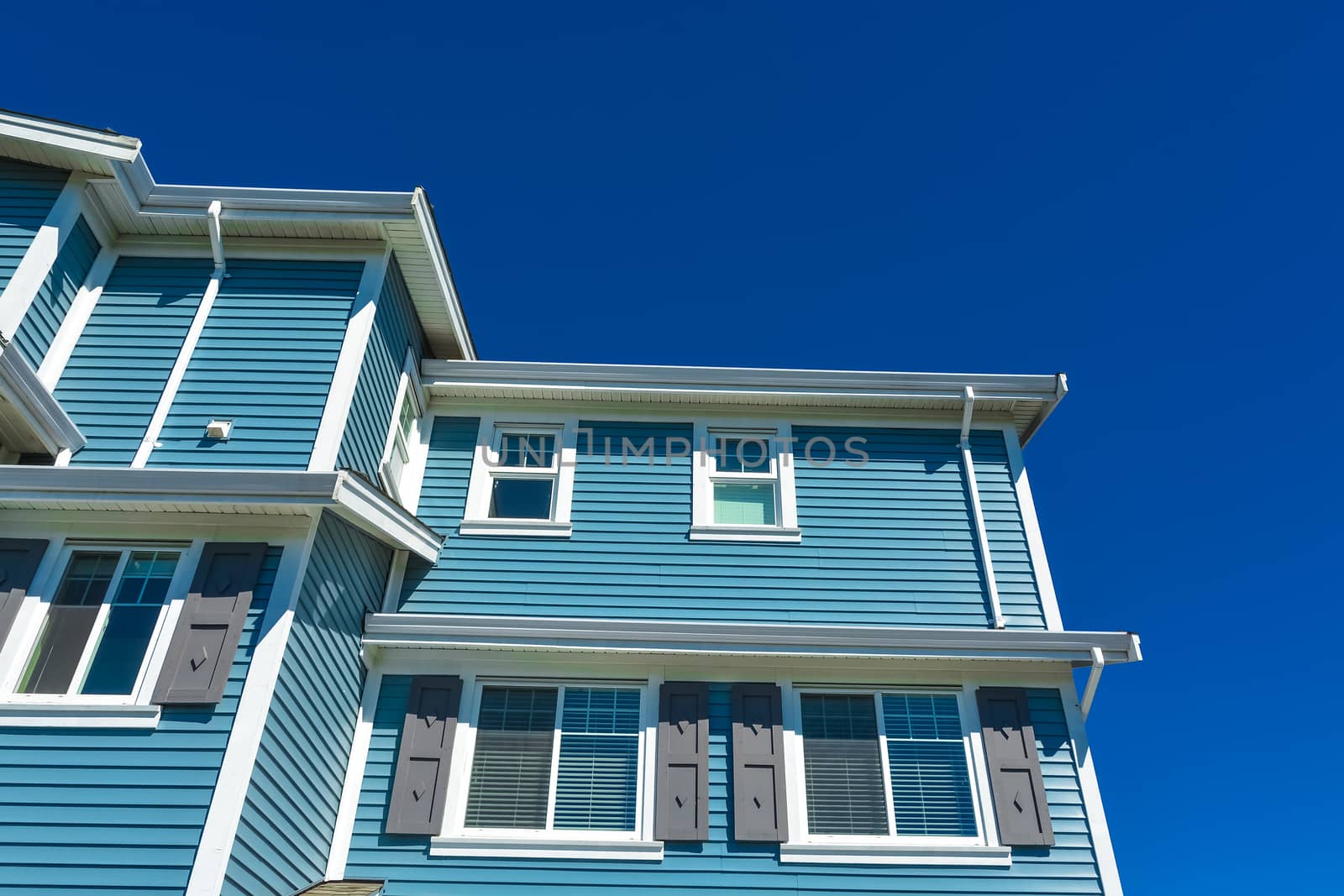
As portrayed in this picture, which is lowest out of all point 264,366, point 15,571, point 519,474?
point 15,571

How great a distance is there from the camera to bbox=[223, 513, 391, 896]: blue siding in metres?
6.87

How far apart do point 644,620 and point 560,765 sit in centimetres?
148

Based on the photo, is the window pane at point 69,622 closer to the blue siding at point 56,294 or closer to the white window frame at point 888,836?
the blue siding at point 56,294

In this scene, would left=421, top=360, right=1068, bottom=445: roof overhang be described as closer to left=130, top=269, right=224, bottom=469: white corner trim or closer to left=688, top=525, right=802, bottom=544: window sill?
left=688, top=525, right=802, bottom=544: window sill

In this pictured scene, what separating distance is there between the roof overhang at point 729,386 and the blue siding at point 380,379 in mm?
721

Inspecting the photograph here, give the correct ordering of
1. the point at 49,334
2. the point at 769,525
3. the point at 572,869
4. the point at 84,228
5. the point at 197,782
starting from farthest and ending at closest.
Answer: the point at 769,525 → the point at 84,228 → the point at 49,334 → the point at 572,869 → the point at 197,782

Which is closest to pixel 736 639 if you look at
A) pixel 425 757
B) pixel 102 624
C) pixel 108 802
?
pixel 425 757

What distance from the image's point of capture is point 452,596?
9508 millimetres

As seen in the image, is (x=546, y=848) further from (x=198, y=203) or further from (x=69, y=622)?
(x=198, y=203)

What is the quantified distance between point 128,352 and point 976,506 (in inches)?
325

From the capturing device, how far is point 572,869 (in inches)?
314

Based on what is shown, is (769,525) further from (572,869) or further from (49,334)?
(49,334)

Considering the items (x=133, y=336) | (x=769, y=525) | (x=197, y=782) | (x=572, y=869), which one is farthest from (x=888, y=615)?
(x=133, y=336)

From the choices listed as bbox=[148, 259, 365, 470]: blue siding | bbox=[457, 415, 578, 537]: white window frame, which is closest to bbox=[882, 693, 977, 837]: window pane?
bbox=[457, 415, 578, 537]: white window frame
